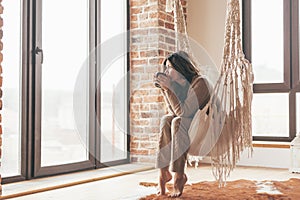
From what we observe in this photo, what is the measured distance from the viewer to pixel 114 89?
421 centimetres

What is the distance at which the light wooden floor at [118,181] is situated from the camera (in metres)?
2.72

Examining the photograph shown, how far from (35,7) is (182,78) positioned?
56.8 inches

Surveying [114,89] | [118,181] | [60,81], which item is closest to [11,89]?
[60,81]

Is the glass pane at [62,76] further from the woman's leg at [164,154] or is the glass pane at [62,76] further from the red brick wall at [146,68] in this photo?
the woman's leg at [164,154]

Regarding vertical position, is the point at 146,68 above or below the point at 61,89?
above

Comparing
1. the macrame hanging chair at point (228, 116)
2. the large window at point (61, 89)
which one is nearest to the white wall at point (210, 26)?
the large window at point (61, 89)

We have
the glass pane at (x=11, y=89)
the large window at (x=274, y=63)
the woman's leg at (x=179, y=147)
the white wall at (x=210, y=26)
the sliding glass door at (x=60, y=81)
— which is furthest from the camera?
the white wall at (x=210, y=26)

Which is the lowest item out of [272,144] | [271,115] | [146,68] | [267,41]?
[272,144]

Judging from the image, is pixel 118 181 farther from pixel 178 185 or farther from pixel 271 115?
pixel 271 115

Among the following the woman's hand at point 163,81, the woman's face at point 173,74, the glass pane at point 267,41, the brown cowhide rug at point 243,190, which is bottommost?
the brown cowhide rug at point 243,190

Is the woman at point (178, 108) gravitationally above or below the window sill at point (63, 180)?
above

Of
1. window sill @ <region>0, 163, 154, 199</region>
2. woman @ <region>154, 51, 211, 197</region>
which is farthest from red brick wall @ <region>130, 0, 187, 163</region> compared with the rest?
woman @ <region>154, 51, 211, 197</region>

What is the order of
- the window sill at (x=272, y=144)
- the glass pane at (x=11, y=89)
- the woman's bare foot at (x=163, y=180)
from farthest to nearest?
the window sill at (x=272, y=144), the glass pane at (x=11, y=89), the woman's bare foot at (x=163, y=180)

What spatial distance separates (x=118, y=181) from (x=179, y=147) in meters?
0.95
